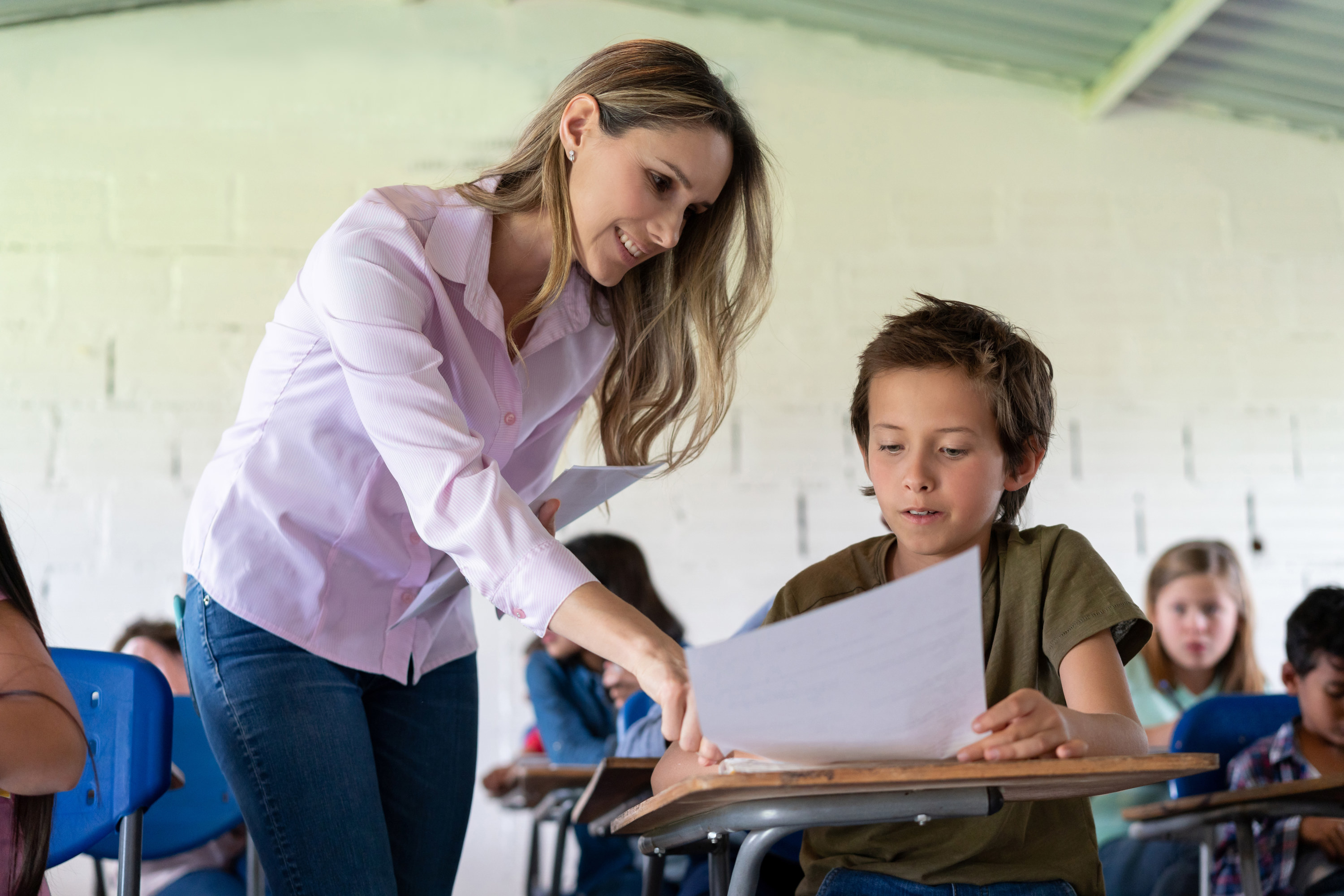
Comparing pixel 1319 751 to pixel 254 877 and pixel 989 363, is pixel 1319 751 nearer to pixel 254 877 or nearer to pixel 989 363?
pixel 989 363

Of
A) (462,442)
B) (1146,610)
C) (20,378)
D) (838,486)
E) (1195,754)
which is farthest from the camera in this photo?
(838,486)

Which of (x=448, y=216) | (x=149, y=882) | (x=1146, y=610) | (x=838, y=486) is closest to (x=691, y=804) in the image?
(x=448, y=216)

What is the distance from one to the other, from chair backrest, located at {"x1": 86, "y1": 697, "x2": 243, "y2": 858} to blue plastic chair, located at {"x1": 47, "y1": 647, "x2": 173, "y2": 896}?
0.77 meters

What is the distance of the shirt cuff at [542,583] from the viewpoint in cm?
92

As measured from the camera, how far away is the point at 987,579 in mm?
1262

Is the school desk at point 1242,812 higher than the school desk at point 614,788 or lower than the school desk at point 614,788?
lower

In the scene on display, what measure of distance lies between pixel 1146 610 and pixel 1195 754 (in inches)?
107

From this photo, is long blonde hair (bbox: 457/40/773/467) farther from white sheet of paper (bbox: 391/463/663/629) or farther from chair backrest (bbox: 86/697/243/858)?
chair backrest (bbox: 86/697/243/858)

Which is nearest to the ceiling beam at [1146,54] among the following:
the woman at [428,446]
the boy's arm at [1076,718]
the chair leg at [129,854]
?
the woman at [428,446]

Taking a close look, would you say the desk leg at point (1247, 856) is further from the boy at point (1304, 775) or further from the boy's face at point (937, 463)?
the boy's face at point (937, 463)

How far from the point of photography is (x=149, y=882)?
2.32 m

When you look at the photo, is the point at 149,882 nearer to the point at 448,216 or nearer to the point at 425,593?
the point at 425,593

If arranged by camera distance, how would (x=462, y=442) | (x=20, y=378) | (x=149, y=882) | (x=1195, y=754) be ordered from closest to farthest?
(x=1195, y=754) → (x=462, y=442) → (x=149, y=882) → (x=20, y=378)

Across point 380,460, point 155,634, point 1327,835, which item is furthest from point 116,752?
point 1327,835
